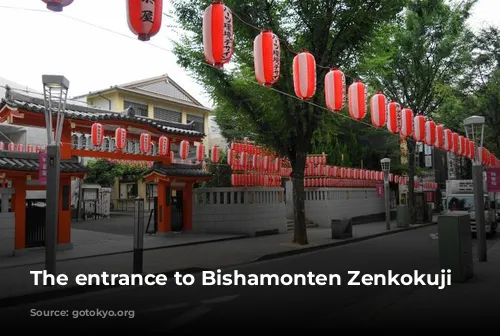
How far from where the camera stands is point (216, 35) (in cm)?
886

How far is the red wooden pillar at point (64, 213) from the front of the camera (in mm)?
14156

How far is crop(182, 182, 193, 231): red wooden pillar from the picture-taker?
62.8 ft

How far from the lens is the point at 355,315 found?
6.46m

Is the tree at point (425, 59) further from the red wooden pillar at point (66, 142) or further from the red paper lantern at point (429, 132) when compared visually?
the red wooden pillar at point (66, 142)

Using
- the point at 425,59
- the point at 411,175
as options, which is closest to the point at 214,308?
the point at 411,175

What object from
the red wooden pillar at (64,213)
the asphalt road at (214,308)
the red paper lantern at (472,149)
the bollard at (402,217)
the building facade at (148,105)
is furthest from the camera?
the building facade at (148,105)

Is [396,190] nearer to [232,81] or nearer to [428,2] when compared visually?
[428,2]

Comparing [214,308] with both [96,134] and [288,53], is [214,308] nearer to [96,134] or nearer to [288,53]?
[288,53]

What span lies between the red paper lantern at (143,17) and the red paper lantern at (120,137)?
31.8ft

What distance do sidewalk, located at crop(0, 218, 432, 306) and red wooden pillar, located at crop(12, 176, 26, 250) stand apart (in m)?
0.83

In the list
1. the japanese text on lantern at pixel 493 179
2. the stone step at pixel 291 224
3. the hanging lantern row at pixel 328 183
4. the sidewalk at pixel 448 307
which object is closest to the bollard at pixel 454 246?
the sidewalk at pixel 448 307

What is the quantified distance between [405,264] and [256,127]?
7.54 metres

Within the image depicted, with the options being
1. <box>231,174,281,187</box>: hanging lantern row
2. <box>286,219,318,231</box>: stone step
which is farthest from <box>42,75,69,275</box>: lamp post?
<box>286,219,318,231</box>: stone step

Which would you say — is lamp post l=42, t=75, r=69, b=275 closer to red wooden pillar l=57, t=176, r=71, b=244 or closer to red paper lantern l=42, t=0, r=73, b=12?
red paper lantern l=42, t=0, r=73, b=12
